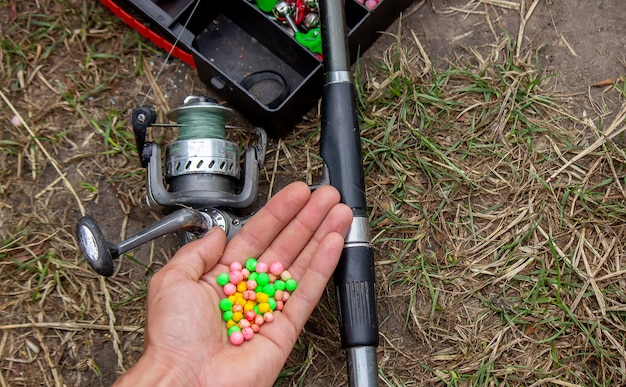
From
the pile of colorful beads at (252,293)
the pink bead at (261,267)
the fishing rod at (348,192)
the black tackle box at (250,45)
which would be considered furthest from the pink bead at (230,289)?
the black tackle box at (250,45)

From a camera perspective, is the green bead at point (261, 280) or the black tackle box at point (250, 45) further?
the black tackle box at point (250, 45)

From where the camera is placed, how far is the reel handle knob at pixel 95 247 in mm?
1913

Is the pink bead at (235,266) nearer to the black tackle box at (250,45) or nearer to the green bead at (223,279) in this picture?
the green bead at (223,279)

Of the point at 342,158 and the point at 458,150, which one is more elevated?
the point at 342,158

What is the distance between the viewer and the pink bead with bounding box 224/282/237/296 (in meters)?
2.21

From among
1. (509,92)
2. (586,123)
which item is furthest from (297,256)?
(586,123)

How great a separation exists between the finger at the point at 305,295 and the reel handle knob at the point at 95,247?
575mm

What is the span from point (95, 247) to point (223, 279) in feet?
1.52

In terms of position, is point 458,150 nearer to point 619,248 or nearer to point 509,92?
point 509,92

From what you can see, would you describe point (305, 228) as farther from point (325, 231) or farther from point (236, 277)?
point (236, 277)

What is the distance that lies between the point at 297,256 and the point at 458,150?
2.73 ft

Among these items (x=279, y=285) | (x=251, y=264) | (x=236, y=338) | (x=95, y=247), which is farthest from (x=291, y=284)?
(x=95, y=247)

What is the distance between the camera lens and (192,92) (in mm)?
2797

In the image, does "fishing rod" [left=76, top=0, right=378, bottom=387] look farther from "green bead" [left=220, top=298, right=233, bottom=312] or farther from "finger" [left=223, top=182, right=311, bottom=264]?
"green bead" [left=220, top=298, right=233, bottom=312]
